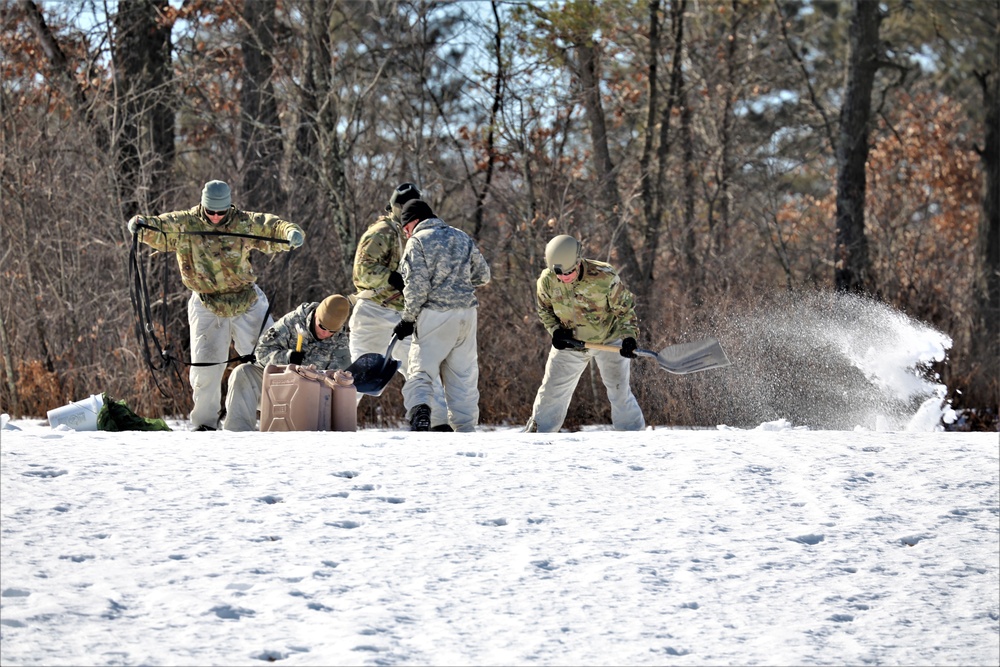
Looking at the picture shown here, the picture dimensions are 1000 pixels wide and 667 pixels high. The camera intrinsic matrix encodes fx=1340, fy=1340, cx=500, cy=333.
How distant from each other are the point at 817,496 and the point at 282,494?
271 centimetres

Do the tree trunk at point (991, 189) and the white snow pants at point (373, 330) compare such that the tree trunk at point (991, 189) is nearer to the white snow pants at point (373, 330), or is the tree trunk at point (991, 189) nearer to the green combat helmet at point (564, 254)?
the green combat helmet at point (564, 254)

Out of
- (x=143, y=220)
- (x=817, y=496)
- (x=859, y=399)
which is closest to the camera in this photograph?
(x=817, y=496)

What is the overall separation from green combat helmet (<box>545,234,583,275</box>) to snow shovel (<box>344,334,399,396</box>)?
137 cm

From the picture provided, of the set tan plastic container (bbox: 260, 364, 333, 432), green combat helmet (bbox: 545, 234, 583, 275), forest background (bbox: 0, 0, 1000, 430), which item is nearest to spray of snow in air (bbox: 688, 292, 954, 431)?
forest background (bbox: 0, 0, 1000, 430)

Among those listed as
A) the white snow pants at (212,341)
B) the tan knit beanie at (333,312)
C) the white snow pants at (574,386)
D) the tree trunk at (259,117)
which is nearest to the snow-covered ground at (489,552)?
the tan knit beanie at (333,312)

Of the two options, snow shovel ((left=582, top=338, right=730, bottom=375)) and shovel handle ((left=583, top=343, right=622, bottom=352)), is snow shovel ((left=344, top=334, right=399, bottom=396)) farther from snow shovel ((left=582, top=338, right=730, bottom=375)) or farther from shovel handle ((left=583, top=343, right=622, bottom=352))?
snow shovel ((left=582, top=338, right=730, bottom=375))

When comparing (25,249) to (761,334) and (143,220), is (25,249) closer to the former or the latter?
(143,220)

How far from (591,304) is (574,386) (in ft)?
2.39

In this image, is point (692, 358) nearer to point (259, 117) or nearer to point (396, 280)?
point (396, 280)

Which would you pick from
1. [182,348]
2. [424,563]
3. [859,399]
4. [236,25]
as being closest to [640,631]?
[424,563]

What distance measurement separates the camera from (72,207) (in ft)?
47.9

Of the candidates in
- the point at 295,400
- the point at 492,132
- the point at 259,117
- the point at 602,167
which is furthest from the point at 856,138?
the point at 295,400

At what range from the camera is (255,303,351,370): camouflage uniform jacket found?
9144 mm

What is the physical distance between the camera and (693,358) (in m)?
10.3
